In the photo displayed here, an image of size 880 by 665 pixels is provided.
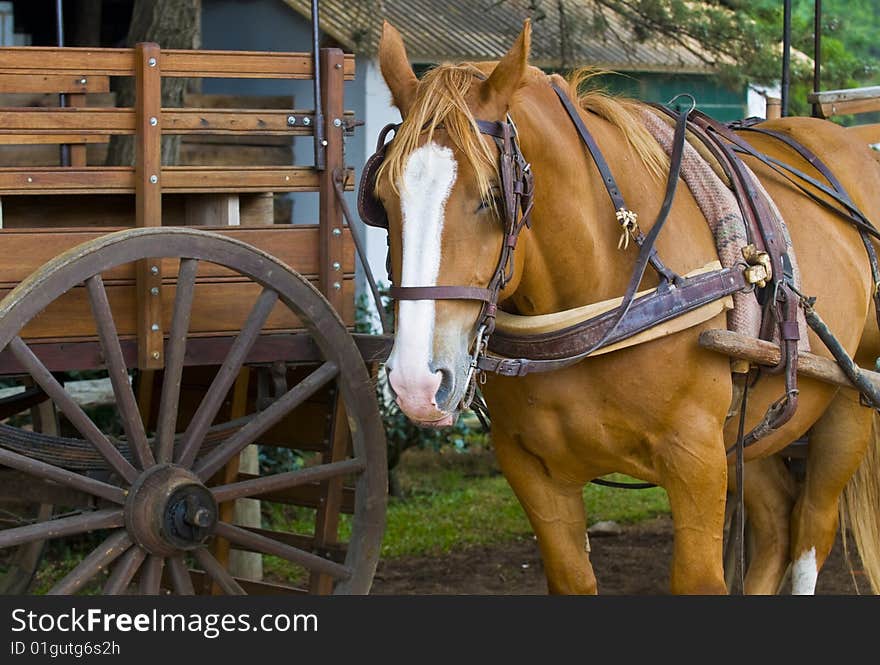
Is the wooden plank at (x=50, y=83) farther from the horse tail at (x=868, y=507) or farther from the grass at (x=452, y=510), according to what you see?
the grass at (x=452, y=510)

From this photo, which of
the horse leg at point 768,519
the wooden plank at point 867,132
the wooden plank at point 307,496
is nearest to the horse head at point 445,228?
the wooden plank at point 307,496

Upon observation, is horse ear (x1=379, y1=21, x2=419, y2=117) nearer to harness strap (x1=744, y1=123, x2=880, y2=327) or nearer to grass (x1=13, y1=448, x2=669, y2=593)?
harness strap (x1=744, y1=123, x2=880, y2=327)

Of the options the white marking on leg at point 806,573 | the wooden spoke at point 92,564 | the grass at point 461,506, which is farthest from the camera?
the grass at point 461,506

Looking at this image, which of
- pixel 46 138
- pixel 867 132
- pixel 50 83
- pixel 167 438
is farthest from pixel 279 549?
pixel 867 132

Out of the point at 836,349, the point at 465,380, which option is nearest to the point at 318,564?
the point at 465,380

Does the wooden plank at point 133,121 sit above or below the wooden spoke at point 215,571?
above

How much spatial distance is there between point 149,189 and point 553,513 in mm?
1429

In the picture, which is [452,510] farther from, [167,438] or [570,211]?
[570,211]

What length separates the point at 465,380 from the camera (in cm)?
275

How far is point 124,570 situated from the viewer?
3041mm

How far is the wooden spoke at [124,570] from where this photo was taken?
2.99m

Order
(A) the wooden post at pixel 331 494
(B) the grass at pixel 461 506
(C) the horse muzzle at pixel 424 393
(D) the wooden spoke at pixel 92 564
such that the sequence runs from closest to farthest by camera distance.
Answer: (C) the horse muzzle at pixel 424 393 < (D) the wooden spoke at pixel 92 564 < (A) the wooden post at pixel 331 494 < (B) the grass at pixel 461 506

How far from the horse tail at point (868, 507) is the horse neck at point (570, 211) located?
178 centimetres

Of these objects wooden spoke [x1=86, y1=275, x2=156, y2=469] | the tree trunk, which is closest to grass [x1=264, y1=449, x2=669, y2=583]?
the tree trunk
